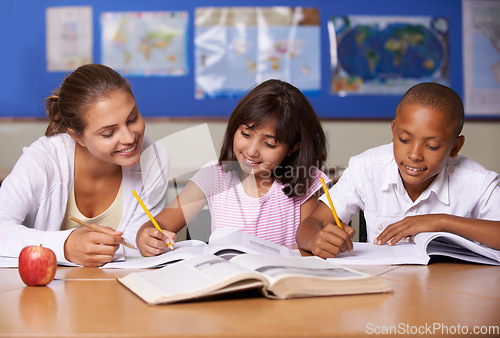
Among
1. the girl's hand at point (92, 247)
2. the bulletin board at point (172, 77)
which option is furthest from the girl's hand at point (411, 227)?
the bulletin board at point (172, 77)

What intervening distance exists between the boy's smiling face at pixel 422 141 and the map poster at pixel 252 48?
177 centimetres

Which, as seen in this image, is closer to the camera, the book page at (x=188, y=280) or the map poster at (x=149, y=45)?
the book page at (x=188, y=280)

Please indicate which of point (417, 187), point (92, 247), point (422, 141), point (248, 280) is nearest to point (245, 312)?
point (248, 280)

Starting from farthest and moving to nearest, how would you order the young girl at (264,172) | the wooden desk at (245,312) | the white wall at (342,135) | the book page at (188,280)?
1. the white wall at (342,135)
2. the young girl at (264,172)
3. the book page at (188,280)
4. the wooden desk at (245,312)

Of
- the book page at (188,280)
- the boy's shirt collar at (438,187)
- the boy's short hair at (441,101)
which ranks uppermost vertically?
the boy's short hair at (441,101)

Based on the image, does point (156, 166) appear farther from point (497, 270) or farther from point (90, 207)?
point (497, 270)

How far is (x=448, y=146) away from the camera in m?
1.32

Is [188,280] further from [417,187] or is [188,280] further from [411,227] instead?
[417,187]

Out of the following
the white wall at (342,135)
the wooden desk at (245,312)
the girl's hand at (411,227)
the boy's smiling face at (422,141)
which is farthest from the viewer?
the white wall at (342,135)

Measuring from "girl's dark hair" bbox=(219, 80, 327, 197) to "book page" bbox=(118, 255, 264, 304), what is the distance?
806 millimetres

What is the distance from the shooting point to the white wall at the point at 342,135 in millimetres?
3008

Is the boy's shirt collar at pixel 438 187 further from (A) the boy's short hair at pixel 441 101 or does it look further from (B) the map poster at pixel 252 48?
(B) the map poster at pixel 252 48

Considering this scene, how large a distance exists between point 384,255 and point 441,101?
17.7 inches

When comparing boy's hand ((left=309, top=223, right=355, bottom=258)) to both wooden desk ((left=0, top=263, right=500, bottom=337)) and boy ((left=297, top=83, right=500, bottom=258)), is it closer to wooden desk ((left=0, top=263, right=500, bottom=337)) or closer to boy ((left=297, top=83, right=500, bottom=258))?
boy ((left=297, top=83, right=500, bottom=258))
